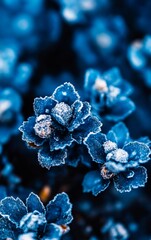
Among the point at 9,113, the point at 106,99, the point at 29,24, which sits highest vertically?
the point at 29,24

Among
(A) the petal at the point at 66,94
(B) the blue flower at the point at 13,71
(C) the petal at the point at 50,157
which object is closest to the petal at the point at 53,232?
(C) the petal at the point at 50,157

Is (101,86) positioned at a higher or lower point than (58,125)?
higher

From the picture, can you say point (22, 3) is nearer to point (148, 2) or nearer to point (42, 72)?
point (42, 72)

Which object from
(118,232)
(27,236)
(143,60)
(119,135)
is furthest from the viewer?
(143,60)

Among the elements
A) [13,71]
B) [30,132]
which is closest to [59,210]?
[30,132]

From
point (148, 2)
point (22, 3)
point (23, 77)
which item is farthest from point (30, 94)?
point (148, 2)

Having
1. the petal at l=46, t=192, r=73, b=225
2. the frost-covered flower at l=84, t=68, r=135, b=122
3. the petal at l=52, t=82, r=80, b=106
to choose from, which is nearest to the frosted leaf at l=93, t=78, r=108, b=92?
the frost-covered flower at l=84, t=68, r=135, b=122

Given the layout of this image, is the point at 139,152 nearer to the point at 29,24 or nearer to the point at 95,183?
the point at 95,183
